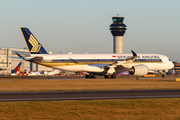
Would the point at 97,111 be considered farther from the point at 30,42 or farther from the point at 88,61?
the point at 30,42

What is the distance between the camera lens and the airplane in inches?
2100

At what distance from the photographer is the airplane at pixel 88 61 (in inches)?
2100

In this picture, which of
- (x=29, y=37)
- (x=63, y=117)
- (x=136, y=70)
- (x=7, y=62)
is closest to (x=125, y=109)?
(x=63, y=117)

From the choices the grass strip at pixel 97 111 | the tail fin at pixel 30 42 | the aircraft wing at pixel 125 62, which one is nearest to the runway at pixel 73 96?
the grass strip at pixel 97 111

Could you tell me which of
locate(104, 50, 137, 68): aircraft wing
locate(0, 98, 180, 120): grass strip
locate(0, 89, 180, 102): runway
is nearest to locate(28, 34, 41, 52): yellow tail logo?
locate(104, 50, 137, 68): aircraft wing

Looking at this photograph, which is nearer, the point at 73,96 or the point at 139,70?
the point at 73,96

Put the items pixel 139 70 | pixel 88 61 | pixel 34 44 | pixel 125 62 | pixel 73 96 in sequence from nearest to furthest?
pixel 73 96, pixel 139 70, pixel 125 62, pixel 34 44, pixel 88 61

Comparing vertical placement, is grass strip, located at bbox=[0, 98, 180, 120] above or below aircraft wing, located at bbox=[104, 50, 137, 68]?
below

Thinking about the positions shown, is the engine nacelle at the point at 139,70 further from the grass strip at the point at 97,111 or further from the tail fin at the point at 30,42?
the grass strip at the point at 97,111

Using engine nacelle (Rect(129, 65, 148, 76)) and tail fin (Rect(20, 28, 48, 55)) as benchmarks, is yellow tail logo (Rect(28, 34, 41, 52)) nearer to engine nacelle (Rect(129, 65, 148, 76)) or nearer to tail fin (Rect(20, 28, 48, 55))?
tail fin (Rect(20, 28, 48, 55))

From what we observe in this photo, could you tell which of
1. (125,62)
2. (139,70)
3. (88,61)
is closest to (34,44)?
(88,61)

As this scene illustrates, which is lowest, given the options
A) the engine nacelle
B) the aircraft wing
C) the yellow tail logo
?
the engine nacelle

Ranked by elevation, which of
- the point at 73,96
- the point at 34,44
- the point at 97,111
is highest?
the point at 34,44

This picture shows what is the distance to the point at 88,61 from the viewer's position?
2179 inches
